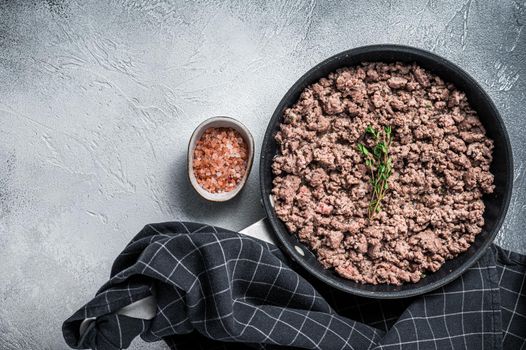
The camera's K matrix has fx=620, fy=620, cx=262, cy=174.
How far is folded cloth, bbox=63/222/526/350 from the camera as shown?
188 cm

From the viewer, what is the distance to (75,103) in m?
2.25

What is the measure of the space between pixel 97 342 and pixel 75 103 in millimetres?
857

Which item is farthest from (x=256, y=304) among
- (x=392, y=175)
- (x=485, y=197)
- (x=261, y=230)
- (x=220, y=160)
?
(x=485, y=197)

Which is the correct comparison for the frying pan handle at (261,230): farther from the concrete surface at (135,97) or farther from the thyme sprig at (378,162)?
the thyme sprig at (378,162)

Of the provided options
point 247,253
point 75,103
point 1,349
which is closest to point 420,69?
point 247,253

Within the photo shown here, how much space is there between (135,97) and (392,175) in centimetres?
96

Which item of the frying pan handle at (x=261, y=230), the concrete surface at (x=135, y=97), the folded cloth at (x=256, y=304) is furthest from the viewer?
the concrete surface at (x=135, y=97)

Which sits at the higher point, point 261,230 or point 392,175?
point 392,175

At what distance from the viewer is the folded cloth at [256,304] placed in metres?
1.88

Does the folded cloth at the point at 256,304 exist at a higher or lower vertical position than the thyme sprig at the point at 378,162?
lower

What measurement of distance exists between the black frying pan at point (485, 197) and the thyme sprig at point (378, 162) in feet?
0.75

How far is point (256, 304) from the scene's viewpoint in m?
2.02

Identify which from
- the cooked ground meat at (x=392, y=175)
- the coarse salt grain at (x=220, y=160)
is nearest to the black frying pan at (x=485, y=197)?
the cooked ground meat at (x=392, y=175)

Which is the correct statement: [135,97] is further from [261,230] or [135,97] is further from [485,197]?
[485,197]
